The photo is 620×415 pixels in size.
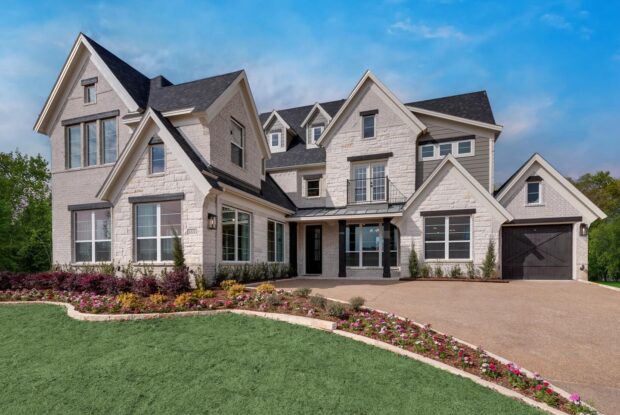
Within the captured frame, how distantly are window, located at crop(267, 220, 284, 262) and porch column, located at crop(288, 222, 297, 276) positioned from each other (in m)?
0.67

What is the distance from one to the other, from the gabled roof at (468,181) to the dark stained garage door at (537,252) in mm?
2304

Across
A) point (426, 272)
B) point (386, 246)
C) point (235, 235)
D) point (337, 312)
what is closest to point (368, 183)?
point (386, 246)

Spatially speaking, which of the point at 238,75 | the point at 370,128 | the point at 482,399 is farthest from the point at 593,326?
the point at 238,75

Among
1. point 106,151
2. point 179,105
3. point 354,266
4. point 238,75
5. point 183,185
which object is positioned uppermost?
point 238,75

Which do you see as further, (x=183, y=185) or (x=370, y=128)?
(x=370, y=128)

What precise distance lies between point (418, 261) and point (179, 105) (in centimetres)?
1162

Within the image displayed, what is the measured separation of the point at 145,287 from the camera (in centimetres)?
933

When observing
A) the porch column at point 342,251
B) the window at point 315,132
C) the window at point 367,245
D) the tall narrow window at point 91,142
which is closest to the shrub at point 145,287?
the tall narrow window at point 91,142

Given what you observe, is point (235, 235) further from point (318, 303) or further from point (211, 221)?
point (318, 303)

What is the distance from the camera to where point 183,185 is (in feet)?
36.4

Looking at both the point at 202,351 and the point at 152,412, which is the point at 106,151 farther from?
the point at 152,412

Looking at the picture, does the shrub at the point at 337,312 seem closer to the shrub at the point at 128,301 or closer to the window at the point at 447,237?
the shrub at the point at 128,301

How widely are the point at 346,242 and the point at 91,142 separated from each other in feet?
39.5

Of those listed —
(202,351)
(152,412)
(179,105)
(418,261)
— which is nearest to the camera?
(152,412)
